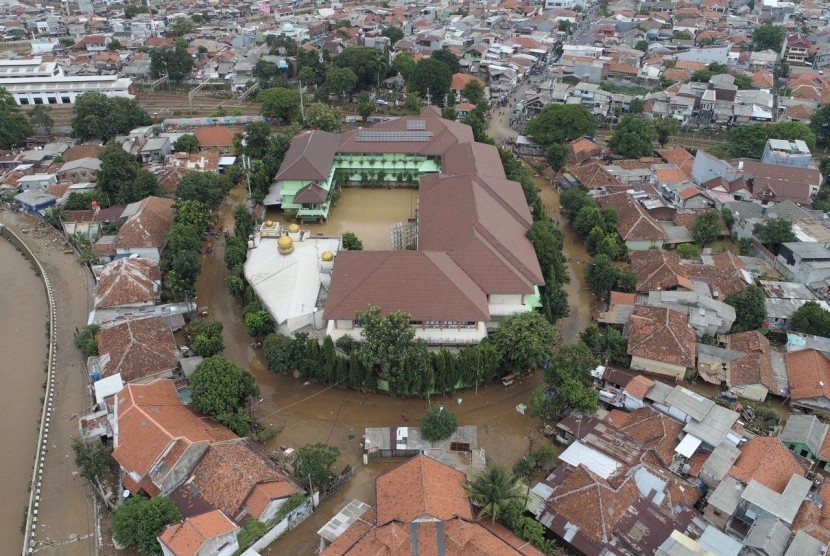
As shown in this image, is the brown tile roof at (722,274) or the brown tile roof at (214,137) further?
the brown tile roof at (214,137)

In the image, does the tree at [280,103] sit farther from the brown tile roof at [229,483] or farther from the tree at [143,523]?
the tree at [143,523]

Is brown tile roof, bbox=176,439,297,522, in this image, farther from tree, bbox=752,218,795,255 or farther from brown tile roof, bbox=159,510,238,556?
tree, bbox=752,218,795,255

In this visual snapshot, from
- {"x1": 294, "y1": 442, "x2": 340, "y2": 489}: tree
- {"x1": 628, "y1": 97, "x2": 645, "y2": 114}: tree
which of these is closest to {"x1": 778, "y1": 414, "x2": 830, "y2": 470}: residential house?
{"x1": 294, "y1": 442, "x2": 340, "y2": 489}: tree

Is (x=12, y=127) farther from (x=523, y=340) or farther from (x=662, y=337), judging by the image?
(x=662, y=337)

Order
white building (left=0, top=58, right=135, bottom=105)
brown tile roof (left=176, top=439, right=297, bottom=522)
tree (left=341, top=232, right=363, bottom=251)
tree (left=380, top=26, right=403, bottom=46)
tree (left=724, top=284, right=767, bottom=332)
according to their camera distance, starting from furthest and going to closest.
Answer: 1. tree (left=380, top=26, right=403, bottom=46)
2. white building (left=0, top=58, right=135, bottom=105)
3. tree (left=341, top=232, right=363, bottom=251)
4. tree (left=724, top=284, right=767, bottom=332)
5. brown tile roof (left=176, top=439, right=297, bottom=522)

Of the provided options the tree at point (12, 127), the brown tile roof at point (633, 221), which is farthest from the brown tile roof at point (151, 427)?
the tree at point (12, 127)
